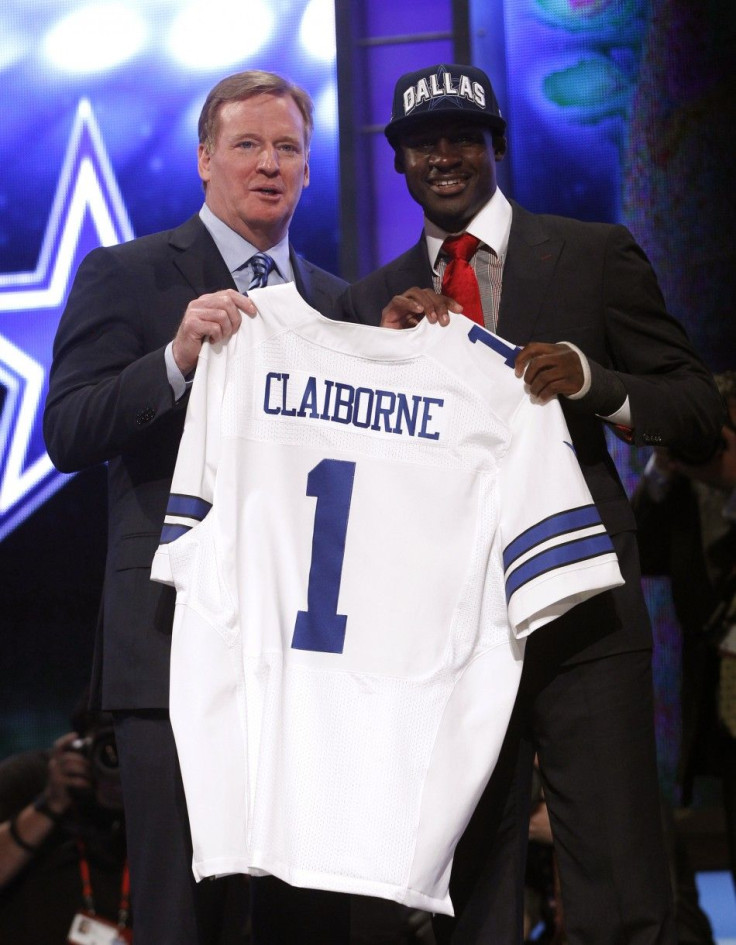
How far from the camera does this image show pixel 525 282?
6.35 feet

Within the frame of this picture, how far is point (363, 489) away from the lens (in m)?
1.86

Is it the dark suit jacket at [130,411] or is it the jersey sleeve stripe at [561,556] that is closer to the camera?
the jersey sleeve stripe at [561,556]

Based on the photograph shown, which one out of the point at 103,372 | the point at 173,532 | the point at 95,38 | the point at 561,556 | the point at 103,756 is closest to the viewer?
the point at 561,556

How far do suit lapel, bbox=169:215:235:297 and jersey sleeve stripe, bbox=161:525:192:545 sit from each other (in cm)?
51

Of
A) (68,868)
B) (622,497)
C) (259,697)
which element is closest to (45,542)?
(68,868)

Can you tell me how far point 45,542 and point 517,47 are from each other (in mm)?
1825

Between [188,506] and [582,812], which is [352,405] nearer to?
[188,506]

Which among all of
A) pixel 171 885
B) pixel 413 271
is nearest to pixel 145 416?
pixel 413 271

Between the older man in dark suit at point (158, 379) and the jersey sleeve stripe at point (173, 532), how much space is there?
0.49 ft

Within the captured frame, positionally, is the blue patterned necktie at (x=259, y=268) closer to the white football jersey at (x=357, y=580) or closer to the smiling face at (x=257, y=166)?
the smiling face at (x=257, y=166)

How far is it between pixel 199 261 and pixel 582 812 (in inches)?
46.8

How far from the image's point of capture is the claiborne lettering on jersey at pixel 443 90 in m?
1.97

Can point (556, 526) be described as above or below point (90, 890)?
above

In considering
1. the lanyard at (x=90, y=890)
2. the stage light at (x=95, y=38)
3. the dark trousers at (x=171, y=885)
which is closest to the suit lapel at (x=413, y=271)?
the dark trousers at (x=171, y=885)
